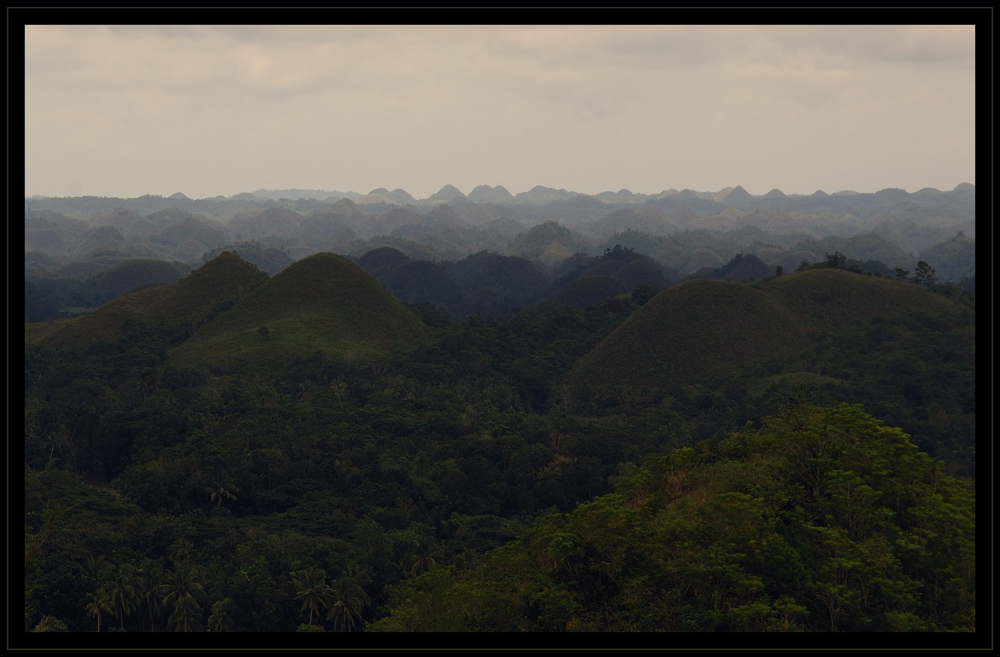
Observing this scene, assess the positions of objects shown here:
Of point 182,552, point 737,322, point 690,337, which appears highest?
point 737,322

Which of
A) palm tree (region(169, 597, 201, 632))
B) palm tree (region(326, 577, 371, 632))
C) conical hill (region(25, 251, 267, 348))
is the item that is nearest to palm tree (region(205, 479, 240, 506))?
palm tree (region(169, 597, 201, 632))

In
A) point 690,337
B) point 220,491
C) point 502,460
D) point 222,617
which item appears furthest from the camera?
point 690,337

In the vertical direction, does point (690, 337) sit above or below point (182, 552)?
above

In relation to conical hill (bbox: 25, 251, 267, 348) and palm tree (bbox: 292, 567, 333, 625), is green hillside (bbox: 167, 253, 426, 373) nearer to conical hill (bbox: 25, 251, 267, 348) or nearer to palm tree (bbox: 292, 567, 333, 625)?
conical hill (bbox: 25, 251, 267, 348)

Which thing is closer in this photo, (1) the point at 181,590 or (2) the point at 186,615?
(2) the point at 186,615

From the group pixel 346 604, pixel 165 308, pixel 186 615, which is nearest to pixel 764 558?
pixel 346 604

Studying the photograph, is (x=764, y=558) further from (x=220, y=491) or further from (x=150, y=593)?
(x=220, y=491)
